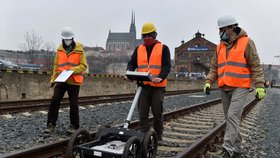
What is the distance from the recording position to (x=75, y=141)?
13.0 ft

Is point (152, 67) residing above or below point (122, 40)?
below

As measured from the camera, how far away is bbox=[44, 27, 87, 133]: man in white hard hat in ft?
20.6

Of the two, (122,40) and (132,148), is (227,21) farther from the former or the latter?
(122,40)

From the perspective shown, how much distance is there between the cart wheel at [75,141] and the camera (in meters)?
3.83

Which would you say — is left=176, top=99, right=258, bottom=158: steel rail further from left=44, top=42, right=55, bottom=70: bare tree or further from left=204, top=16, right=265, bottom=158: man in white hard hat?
left=44, top=42, right=55, bottom=70: bare tree

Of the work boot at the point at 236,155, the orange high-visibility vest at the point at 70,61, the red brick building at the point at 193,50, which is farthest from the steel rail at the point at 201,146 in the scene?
the red brick building at the point at 193,50

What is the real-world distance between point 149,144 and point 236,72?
1683mm

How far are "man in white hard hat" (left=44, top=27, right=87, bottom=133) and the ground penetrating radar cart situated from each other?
223cm

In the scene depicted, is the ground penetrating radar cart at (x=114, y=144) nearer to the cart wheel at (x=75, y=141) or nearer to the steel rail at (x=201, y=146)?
the cart wheel at (x=75, y=141)

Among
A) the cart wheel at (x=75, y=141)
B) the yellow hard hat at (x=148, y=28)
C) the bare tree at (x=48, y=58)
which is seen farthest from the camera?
the bare tree at (x=48, y=58)

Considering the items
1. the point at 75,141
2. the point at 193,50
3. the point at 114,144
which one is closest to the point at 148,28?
the point at 114,144

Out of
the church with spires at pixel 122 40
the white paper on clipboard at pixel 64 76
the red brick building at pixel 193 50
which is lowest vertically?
the white paper on clipboard at pixel 64 76

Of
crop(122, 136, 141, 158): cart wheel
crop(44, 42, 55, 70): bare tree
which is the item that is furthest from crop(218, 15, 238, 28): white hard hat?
A: crop(44, 42, 55, 70): bare tree

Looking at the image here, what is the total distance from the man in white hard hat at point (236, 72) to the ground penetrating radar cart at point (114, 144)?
121cm
